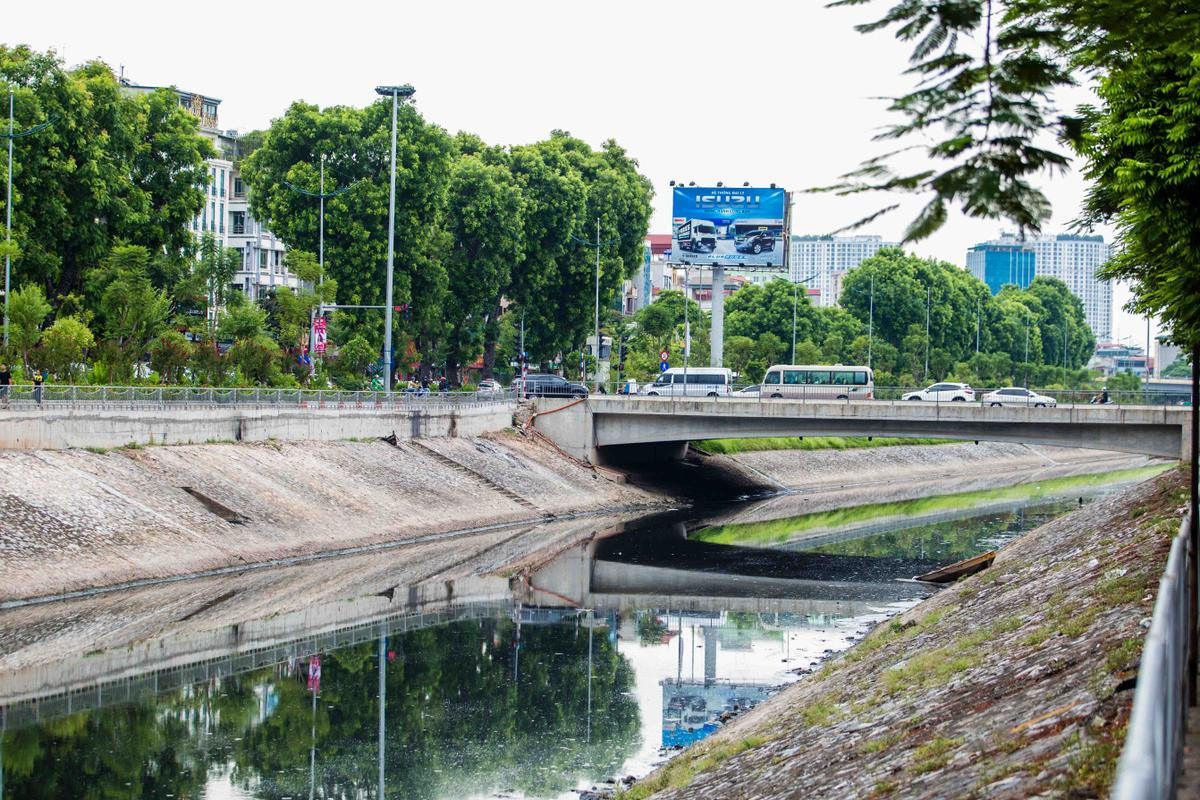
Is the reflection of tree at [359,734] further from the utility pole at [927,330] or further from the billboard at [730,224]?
the utility pole at [927,330]

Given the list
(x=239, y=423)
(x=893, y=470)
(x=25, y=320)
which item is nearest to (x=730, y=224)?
(x=893, y=470)

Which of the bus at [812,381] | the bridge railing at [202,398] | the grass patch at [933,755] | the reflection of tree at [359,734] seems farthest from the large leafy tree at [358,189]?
the grass patch at [933,755]

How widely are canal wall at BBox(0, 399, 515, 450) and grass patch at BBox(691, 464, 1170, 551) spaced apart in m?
16.0

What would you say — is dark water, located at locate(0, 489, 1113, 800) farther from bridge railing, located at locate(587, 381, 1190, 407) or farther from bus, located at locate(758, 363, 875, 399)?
bus, located at locate(758, 363, 875, 399)

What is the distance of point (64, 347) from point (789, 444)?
54.8 metres

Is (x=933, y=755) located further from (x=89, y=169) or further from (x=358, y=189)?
(x=358, y=189)

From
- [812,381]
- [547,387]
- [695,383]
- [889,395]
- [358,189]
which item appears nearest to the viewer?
[358,189]

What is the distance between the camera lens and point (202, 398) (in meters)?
63.1

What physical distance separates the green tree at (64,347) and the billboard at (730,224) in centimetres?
5337

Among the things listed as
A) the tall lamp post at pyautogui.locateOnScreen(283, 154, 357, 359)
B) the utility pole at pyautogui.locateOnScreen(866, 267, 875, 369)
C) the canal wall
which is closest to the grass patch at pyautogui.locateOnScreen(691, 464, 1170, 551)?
the canal wall

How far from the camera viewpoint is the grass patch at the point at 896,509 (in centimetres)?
7122

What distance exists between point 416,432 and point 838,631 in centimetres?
3613

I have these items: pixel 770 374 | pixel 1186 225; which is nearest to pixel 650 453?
pixel 770 374

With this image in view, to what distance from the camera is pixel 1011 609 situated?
3259 cm
